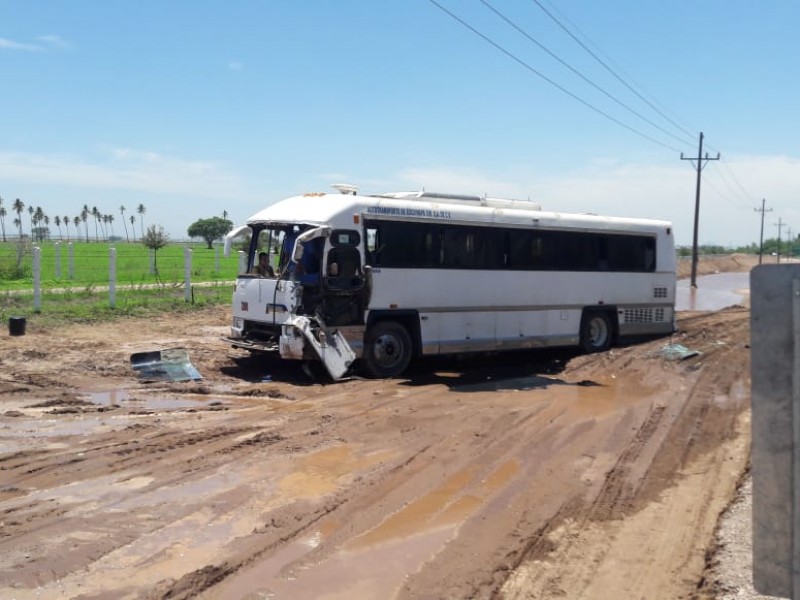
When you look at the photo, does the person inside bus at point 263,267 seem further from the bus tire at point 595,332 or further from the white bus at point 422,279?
the bus tire at point 595,332

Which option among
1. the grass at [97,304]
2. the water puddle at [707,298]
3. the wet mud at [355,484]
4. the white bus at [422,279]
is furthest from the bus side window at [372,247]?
the water puddle at [707,298]

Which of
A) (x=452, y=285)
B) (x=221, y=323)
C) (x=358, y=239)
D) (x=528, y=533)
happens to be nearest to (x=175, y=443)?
(x=528, y=533)

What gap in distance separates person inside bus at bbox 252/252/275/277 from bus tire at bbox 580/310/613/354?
275 inches

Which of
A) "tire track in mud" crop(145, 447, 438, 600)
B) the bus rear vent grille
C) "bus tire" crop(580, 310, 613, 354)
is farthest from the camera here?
the bus rear vent grille

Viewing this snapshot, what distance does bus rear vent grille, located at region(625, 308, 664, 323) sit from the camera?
1850 cm

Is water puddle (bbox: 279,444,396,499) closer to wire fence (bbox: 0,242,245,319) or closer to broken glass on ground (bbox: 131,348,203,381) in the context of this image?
broken glass on ground (bbox: 131,348,203,381)

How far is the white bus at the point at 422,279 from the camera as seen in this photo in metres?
13.4

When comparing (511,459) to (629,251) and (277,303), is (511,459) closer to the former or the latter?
(277,303)

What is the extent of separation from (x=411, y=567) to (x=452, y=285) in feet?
31.4

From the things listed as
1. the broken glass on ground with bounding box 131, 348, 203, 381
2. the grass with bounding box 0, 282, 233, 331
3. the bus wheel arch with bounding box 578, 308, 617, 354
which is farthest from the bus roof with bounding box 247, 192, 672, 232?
the grass with bounding box 0, 282, 233, 331

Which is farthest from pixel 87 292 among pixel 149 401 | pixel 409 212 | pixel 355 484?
pixel 355 484

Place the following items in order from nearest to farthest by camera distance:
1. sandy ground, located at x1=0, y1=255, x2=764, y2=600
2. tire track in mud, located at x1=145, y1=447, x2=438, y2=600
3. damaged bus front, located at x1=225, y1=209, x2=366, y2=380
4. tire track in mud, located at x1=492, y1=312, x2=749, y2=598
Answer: tire track in mud, located at x1=145, y1=447, x2=438, y2=600 < sandy ground, located at x1=0, y1=255, x2=764, y2=600 < tire track in mud, located at x1=492, y1=312, x2=749, y2=598 < damaged bus front, located at x1=225, y1=209, x2=366, y2=380

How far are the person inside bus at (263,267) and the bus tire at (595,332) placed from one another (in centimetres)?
699

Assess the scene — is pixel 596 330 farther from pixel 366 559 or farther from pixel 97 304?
pixel 366 559
